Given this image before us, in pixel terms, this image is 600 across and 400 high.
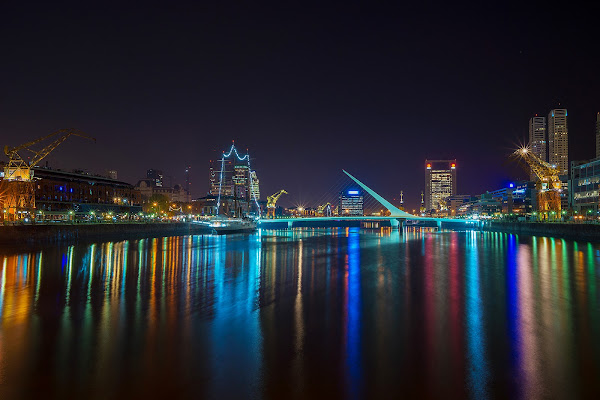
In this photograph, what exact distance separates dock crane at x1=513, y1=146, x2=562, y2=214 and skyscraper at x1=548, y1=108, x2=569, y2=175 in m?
130

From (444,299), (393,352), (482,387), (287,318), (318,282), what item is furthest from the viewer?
(318,282)

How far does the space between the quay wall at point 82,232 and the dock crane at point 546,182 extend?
183 ft

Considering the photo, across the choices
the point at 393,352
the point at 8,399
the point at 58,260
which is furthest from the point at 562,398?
the point at 58,260

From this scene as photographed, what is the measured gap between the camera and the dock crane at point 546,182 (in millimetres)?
60594

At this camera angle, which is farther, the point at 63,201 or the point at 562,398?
the point at 63,201

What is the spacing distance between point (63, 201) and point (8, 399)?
72538mm

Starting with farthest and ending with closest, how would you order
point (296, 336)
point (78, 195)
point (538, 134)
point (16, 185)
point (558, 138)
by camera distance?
point (538, 134) → point (558, 138) → point (78, 195) → point (16, 185) → point (296, 336)

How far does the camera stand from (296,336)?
968 centimetres

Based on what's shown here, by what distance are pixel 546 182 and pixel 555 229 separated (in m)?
13.0

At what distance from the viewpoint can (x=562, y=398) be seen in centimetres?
643

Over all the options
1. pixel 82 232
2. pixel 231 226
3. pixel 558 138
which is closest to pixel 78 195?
pixel 231 226

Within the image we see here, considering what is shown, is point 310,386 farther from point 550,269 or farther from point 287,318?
point 550,269

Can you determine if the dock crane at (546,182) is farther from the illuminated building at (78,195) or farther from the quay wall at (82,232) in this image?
the illuminated building at (78,195)

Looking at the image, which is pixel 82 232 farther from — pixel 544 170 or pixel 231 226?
pixel 544 170
